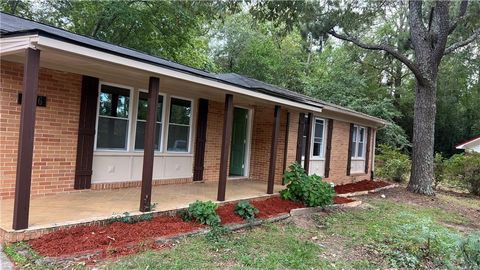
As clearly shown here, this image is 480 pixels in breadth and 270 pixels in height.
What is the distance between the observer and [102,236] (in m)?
4.66

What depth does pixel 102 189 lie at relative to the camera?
288 inches

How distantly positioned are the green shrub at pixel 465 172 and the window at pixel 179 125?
11325 mm

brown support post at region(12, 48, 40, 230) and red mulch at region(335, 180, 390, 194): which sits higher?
brown support post at region(12, 48, 40, 230)

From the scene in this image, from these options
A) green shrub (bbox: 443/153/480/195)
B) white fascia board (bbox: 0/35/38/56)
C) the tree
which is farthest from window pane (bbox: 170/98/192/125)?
green shrub (bbox: 443/153/480/195)

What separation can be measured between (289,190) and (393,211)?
2.99 meters

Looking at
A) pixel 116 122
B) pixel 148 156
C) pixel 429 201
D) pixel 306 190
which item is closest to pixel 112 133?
pixel 116 122

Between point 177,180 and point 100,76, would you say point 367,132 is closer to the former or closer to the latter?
point 177,180

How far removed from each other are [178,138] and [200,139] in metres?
0.67

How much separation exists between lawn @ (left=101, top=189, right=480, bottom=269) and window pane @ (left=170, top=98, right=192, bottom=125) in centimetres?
368

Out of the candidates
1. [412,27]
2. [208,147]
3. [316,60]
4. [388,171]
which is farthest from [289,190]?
[316,60]

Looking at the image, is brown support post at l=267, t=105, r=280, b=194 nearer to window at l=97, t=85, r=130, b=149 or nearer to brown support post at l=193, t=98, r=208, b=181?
brown support post at l=193, t=98, r=208, b=181

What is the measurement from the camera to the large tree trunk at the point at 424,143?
41.9ft

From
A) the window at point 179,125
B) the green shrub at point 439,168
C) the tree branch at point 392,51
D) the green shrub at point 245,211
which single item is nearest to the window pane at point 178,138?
the window at point 179,125

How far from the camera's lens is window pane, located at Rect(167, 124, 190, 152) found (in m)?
8.84
